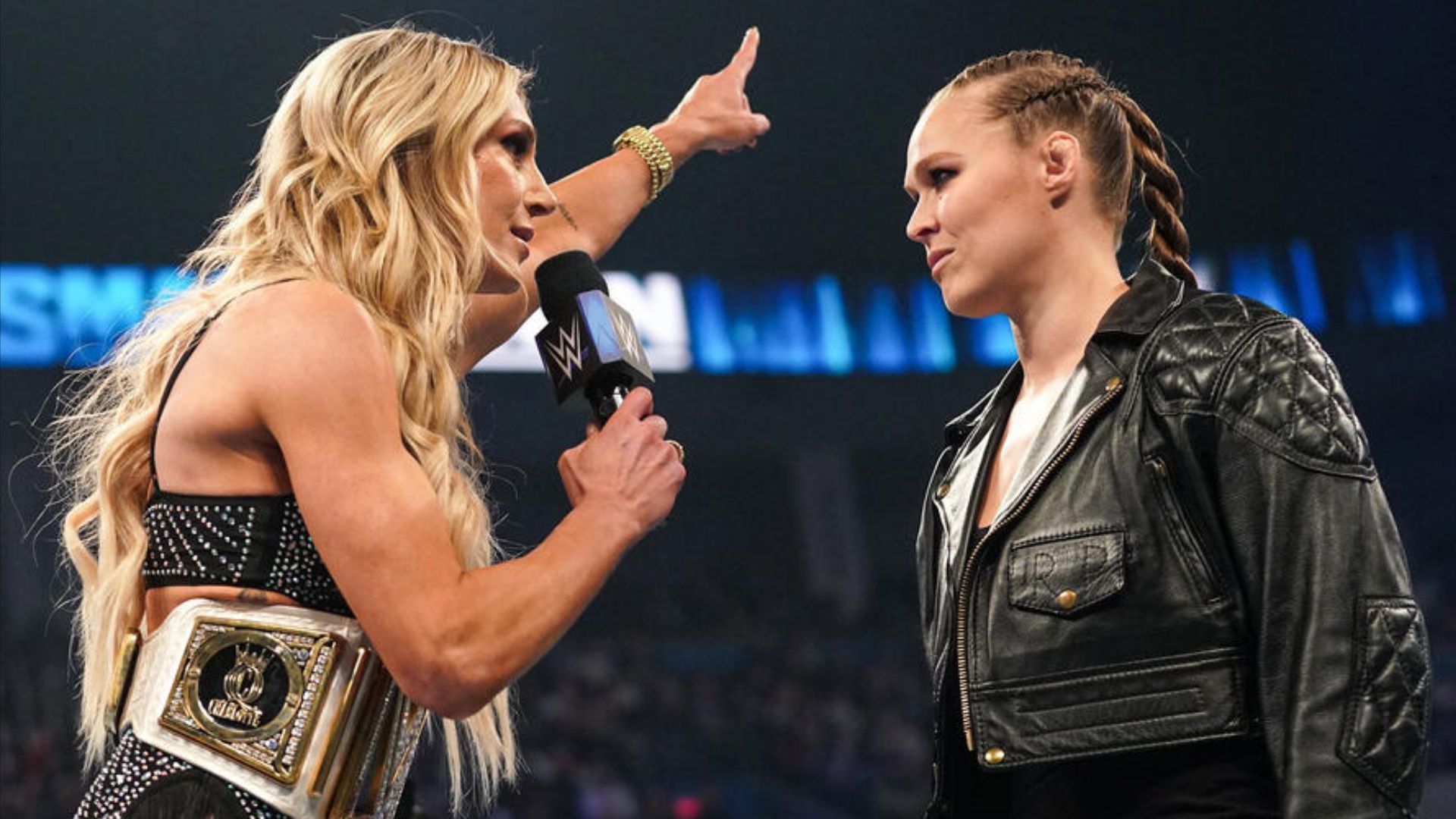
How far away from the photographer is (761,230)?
10.2 m

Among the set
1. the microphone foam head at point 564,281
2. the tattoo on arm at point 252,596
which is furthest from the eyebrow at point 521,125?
the tattoo on arm at point 252,596

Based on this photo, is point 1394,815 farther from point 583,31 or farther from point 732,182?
point 732,182

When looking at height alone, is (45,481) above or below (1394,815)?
below

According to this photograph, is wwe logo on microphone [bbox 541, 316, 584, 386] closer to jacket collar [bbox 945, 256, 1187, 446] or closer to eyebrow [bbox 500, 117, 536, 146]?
eyebrow [bbox 500, 117, 536, 146]

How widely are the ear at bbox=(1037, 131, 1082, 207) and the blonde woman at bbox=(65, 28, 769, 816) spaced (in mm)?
588

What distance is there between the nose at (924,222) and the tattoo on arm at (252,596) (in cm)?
86

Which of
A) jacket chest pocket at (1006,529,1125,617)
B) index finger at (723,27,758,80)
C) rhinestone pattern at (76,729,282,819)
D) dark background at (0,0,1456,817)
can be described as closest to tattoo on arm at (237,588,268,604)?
rhinestone pattern at (76,729,282,819)

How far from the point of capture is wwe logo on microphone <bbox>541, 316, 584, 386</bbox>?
154cm

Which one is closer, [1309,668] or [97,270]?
[1309,668]

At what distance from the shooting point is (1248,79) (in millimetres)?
9438

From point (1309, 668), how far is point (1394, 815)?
14cm

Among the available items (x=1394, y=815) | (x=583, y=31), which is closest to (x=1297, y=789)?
(x=1394, y=815)

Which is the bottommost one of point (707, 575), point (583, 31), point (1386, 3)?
point (707, 575)

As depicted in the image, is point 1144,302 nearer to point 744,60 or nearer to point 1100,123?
point 1100,123
